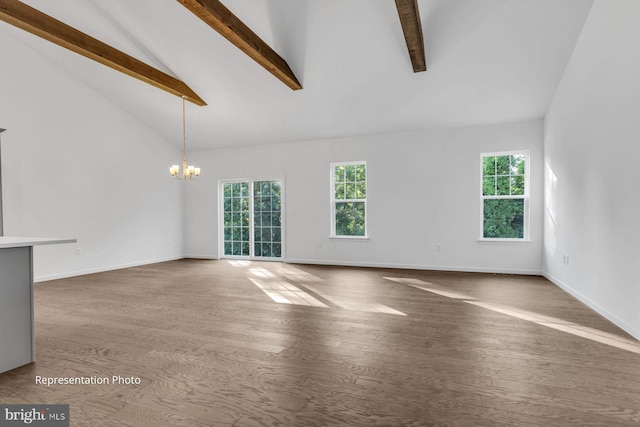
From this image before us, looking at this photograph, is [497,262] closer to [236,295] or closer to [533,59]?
[533,59]

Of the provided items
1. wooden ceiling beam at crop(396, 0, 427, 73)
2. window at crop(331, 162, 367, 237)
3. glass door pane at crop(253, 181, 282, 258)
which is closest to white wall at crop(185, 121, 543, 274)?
window at crop(331, 162, 367, 237)

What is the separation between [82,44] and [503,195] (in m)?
6.86

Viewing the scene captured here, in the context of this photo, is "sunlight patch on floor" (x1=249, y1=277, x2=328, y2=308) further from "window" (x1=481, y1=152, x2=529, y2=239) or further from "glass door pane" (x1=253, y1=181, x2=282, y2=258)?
"window" (x1=481, y1=152, x2=529, y2=239)

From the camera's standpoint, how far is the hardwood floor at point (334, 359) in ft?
5.92

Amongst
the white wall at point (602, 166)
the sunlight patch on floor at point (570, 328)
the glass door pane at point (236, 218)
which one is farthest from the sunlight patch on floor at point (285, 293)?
the white wall at point (602, 166)

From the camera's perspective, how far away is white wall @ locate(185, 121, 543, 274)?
5875mm

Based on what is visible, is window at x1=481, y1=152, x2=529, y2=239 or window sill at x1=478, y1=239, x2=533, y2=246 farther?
window at x1=481, y1=152, x2=529, y2=239

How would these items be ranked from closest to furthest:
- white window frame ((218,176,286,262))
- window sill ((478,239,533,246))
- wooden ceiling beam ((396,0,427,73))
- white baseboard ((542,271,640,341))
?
1. white baseboard ((542,271,640,341))
2. wooden ceiling beam ((396,0,427,73))
3. window sill ((478,239,533,246))
4. white window frame ((218,176,286,262))

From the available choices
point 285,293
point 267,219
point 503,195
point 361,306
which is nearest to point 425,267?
point 503,195

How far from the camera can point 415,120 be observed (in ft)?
20.1

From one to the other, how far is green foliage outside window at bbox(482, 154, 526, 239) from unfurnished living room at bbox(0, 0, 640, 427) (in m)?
0.05

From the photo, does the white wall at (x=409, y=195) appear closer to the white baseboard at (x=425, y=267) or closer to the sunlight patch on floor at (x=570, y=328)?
the white baseboard at (x=425, y=267)

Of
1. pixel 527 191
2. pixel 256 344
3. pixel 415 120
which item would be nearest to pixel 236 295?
pixel 256 344

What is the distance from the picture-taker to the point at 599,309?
11.7ft
